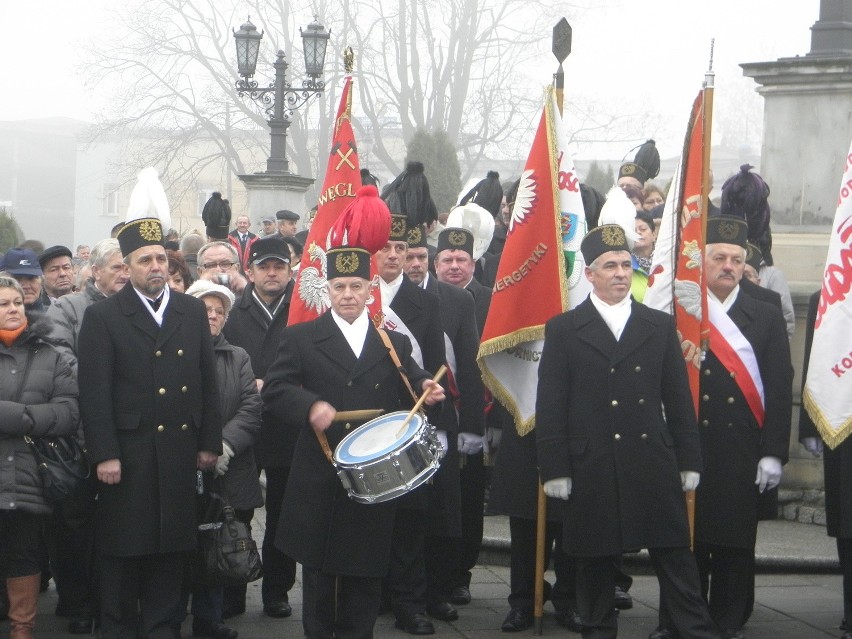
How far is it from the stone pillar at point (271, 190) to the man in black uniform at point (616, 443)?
1448 centimetres

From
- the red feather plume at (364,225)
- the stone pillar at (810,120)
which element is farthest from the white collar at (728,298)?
the stone pillar at (810,120)

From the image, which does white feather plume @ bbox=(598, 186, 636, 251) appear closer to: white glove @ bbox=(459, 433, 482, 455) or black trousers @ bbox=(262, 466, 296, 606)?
white glove @ bbox=(459, 433, 482, 455)

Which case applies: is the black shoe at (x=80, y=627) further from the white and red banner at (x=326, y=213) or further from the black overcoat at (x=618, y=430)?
the black overcoat at (x=618, y=430)

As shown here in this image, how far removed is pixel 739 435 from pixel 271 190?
14.8 meters

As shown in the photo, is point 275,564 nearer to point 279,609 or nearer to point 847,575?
point 279,609

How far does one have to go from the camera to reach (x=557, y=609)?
23.4 feet

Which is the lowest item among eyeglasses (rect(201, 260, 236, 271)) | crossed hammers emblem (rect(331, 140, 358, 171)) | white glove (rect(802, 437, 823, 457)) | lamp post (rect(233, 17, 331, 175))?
white glove (rect(802, 437, 823, 457))

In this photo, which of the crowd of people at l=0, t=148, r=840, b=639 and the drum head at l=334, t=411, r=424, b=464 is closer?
the drum head at l=334, t=411, r=424, b=464

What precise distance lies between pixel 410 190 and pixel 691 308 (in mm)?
1853

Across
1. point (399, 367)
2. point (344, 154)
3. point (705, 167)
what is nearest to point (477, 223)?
point (344, 154)

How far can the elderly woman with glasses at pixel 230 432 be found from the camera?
6.81 m

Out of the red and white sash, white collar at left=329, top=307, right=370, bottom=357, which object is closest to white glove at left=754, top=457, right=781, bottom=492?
the red and white sash

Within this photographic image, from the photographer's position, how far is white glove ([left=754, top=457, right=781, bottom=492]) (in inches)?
260

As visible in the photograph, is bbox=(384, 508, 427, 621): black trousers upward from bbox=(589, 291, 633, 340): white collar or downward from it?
downward
